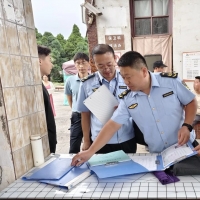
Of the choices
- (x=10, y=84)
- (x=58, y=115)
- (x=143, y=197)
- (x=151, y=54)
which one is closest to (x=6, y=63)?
(x=10, y=84)

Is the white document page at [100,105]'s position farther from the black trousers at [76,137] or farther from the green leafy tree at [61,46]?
the green leafy tree at [61,46]

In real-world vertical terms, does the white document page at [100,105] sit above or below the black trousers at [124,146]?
above

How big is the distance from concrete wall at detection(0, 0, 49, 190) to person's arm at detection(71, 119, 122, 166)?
28 cm

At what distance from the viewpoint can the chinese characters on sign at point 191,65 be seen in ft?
16.8

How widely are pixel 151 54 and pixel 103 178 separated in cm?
475

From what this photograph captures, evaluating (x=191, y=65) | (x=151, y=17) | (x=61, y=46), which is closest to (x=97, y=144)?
(x=191, y=65)

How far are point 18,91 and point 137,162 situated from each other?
0.77 m

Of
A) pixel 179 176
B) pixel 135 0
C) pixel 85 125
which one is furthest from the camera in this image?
pixel 135 0

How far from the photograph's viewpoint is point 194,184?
3.15 ft

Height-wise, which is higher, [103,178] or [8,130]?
[8,130]

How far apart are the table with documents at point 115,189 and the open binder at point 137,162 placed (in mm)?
32

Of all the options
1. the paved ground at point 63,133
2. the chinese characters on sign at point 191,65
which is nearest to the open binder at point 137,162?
the paved ground at point 63,133

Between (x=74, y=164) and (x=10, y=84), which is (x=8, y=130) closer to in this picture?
(x=10, y=84)

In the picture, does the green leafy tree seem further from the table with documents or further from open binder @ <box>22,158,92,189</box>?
the table with documents
